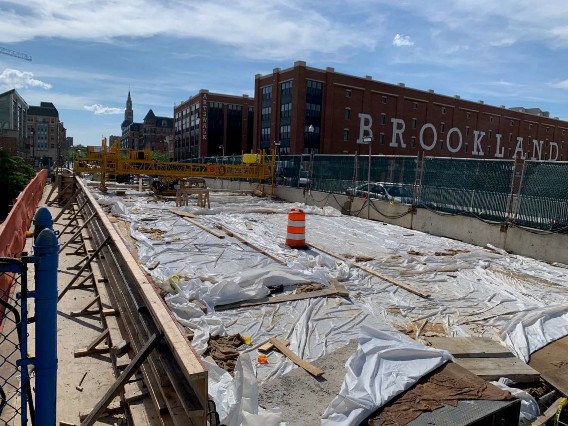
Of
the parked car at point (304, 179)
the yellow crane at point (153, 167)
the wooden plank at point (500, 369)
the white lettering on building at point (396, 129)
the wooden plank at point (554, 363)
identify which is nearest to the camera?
the wooden plank at point (500, 369)

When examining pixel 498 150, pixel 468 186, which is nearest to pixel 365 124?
pixel 498 150

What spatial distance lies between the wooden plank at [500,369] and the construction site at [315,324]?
0.02 m

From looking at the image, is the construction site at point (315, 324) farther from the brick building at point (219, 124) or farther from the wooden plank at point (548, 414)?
the brick building at point (219, 124)

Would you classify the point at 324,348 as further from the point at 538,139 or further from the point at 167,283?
the point at 538,139

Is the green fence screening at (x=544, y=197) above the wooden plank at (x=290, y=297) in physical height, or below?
above

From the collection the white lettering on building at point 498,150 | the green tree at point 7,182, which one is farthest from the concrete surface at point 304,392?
the white lettering on building at point 498,150

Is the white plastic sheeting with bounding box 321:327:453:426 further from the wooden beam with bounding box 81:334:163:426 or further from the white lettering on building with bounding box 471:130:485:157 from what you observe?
the white lettering on building with bounding box 471:130:485:157

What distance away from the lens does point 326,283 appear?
735 centimetres

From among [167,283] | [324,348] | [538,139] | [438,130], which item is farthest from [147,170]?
[538,139]

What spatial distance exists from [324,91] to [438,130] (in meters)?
24.2

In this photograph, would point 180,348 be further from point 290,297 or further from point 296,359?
point 290,297

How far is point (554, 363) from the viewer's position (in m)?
4.99

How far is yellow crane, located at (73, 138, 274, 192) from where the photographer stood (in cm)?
2514

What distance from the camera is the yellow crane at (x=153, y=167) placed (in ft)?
82.5
